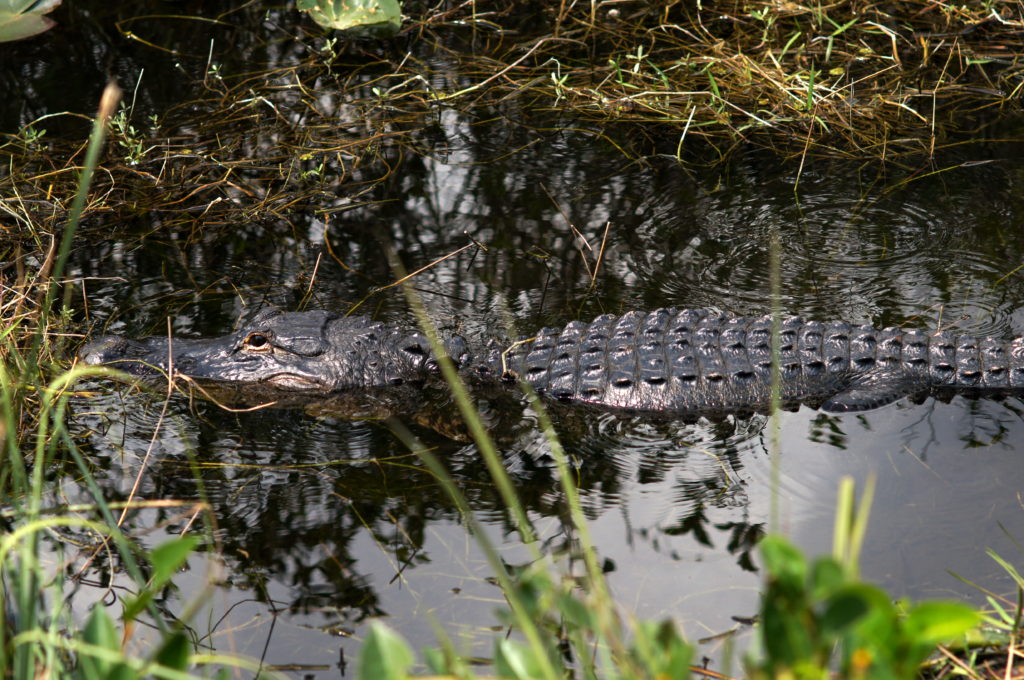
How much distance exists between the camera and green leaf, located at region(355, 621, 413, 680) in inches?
60.6

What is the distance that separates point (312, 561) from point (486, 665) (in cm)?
78

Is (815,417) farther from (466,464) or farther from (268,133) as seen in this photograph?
(268,133)

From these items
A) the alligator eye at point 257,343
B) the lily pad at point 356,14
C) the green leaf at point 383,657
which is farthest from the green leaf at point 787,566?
the lily pad at point 356,14

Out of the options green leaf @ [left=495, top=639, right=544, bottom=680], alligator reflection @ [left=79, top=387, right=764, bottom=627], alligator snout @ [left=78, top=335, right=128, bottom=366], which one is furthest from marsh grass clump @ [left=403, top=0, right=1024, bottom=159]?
green leaf @ [left=495, top=639, right=544, bottom=680]

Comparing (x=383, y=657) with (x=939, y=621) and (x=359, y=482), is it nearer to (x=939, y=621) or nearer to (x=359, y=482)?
(x=939, y=621)

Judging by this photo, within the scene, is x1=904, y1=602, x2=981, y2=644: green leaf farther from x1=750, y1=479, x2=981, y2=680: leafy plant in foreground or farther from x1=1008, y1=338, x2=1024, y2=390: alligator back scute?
x1=1008, y1=338, x2=1024, y2=390: alligator back scute

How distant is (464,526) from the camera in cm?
328

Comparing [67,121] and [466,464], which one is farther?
[67,121]

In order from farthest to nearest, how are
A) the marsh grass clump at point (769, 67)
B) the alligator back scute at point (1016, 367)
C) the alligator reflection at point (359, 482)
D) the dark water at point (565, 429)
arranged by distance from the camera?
the marsh grass clump at point (769, 67)
the alligator back scute at point (1016, 367)
the alligator reflection at point (359, 482)
the dark water at point (565, 429)

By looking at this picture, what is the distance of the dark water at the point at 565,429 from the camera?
9.86ft

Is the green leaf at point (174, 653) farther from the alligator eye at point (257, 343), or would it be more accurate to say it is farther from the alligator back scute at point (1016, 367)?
the alligator back scute at point (1016, 367)

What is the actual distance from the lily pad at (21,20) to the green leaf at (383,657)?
224 inches

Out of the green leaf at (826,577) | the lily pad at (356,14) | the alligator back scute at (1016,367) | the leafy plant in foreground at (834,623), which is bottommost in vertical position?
the alligator back scute at (1016,367)

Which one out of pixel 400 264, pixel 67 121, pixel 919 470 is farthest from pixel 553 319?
pixel 67 121
